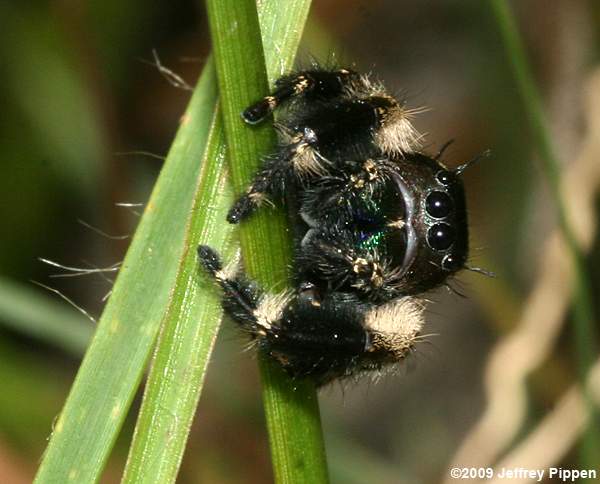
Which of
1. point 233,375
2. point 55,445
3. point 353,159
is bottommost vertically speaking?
point 233,375

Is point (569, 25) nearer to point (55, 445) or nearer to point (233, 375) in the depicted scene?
point (233, 375)

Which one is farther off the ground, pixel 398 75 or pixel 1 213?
pixel 398 75

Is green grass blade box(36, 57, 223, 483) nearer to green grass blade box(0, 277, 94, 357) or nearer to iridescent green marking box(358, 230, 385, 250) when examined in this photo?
iridescent green marking box(358, 230, 385, 250)

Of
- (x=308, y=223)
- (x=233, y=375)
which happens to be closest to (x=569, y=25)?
(x=233, y=375)

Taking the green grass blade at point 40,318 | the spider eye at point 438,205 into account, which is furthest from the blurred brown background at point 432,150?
the spider eye at point 438,205

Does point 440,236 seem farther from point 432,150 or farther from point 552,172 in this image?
point 432,150

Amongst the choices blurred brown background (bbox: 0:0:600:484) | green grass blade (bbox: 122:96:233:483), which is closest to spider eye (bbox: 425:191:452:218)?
green grass blade (bbox: 122:96:233:483)

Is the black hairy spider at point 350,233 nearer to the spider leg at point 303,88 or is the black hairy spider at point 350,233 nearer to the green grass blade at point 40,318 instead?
the spider leg at point 303,88
